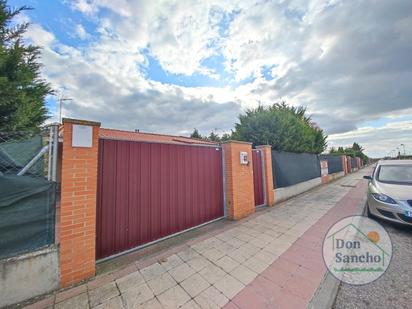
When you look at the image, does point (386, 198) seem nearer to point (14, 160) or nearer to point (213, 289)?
point (213, 289)

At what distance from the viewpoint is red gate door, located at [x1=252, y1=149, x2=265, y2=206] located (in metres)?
6.11

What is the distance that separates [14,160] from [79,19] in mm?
4160

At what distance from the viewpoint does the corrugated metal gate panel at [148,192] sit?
2957 millimetres

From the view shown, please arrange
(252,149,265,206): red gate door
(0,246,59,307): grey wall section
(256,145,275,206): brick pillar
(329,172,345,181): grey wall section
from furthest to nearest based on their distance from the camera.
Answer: (329,172,345,181): grey wall section
(256,145,275,206): brick pillar
(252,149,265,206): red gate door
(0,246,59,307): grey wall section

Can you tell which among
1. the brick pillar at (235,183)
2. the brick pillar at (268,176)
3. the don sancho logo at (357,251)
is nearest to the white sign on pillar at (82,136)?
the brick pillar at (235,183)

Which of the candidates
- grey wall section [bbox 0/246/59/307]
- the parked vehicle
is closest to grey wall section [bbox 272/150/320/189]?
the parked vehicle

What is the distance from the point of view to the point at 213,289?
224 centimetres

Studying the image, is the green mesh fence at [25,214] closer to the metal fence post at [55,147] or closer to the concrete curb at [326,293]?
the metal fence post at [55,147]

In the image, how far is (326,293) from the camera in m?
2.17

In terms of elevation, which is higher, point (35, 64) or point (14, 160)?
point (35, 64)

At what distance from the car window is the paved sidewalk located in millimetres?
2511

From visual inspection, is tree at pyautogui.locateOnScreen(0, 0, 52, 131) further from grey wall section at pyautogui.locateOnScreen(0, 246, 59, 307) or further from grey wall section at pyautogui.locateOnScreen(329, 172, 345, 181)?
grey wall section at pyautogui.locateOnScreen(329, 172, 345, 181)

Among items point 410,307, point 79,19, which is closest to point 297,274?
point 410,307

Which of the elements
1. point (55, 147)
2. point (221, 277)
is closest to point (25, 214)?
point (55, 147)
